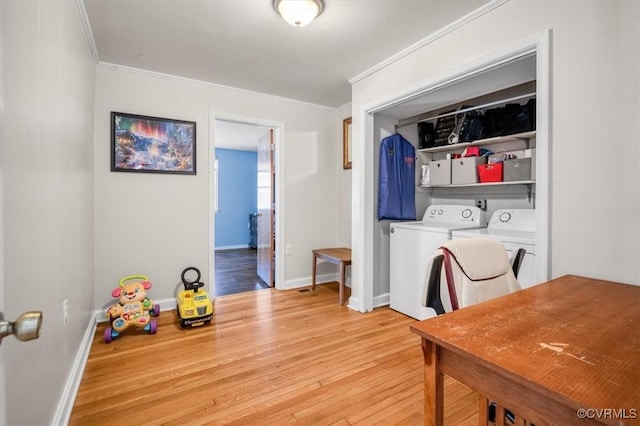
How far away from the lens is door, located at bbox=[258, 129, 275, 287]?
392cm

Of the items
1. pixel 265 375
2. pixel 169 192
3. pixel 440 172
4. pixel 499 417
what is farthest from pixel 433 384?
pixel 169 192

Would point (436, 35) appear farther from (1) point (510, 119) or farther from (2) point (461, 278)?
(2) point (461, 278)

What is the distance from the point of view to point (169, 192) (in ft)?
10.1

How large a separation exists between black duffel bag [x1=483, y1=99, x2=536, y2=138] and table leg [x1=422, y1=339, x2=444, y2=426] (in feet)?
7.70

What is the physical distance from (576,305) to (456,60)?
174 centimetres

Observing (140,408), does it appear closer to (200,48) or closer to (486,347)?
(486,347)

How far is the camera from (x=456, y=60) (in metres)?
2.13

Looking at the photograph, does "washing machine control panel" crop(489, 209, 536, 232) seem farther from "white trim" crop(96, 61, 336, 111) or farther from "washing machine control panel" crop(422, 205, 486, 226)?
"white trim" crop(96, 61, 336, 111)

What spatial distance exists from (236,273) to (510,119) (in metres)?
4.00

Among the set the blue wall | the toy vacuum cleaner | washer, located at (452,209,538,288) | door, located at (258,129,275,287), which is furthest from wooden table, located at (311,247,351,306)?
the blue wall

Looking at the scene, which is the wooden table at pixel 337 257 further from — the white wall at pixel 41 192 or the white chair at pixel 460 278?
the white wall at pixel 41 192

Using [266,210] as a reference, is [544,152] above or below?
above

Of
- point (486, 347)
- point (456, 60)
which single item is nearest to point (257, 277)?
point (456, 60)

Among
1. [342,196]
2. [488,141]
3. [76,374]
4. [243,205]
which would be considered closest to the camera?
[76,374]
